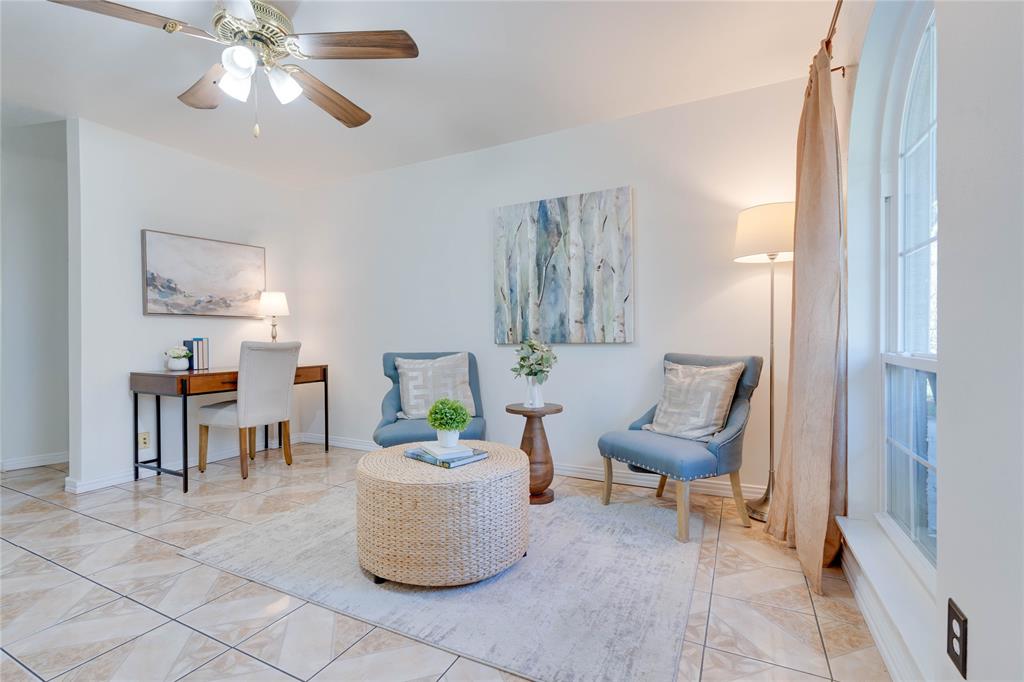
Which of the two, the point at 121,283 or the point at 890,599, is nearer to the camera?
the point at 890,599

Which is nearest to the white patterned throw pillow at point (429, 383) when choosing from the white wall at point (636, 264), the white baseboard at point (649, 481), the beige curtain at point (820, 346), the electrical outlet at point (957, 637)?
the white wall at point (636, 264)

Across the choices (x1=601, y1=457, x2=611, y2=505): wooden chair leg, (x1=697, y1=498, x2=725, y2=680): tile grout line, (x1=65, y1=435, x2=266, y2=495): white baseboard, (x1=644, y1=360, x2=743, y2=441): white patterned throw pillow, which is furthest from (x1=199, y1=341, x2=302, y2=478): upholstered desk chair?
(x1=697, y1=498, x2=725, y2=680): tile grout line

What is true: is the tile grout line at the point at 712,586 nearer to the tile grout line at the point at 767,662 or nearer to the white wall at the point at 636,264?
the tile grout line at the point at 767,662

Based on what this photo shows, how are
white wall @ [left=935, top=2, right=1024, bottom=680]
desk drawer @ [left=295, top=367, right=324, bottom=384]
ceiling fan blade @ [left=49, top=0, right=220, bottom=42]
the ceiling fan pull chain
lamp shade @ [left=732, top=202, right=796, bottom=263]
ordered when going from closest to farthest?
white wall @ [left=935, top=2, right=1024, bottom=680]
ceiling fan blade @ [left=49, top=0, right=220, bottom=42]
lamp shade @ [left=732, top=202, right=796, bottom=263]
the ceiling fan pull chain
desk drawer @ [left=295, top=367, right=324, bottom=384]

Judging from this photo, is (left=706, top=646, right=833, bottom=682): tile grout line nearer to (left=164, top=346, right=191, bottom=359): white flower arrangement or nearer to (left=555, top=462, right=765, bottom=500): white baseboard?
(left=555, top=462, right=765, bottom=500): white baseboard

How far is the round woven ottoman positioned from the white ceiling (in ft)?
6.60

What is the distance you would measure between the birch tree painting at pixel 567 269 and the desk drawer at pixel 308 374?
1703 millimetres

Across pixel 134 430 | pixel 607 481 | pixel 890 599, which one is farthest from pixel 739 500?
pixel 134 430

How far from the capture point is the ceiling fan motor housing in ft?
6.22

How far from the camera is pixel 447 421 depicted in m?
2.05

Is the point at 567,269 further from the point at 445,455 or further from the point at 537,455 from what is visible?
the point at 445,455

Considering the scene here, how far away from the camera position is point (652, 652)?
145 cm

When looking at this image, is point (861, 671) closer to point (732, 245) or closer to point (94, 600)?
point (732, 245)

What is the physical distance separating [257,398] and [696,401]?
2.97 metres
